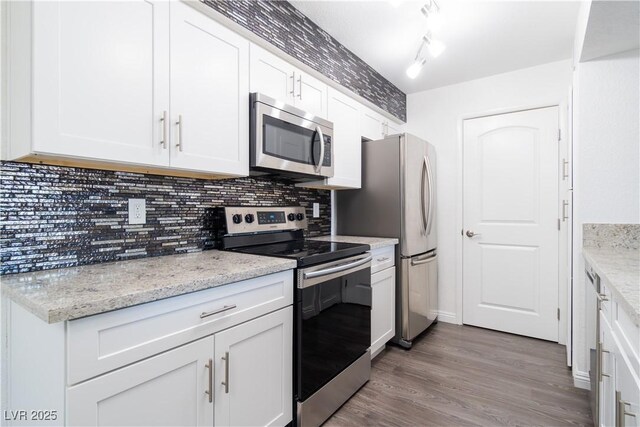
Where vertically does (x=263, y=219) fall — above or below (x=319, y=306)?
above

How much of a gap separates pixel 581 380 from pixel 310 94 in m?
2.55

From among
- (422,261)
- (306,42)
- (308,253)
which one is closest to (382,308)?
(422,261)

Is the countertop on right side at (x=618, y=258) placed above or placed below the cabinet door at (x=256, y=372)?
above

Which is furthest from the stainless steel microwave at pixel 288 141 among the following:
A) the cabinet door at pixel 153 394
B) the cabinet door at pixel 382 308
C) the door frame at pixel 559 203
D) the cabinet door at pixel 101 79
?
the door frame at pixel 559 203

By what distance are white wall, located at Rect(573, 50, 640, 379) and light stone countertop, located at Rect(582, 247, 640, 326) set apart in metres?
0.23

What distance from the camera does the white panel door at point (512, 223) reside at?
9.38 ft

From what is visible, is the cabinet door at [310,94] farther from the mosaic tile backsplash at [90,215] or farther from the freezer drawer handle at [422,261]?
the freezer drawer handle at [422,261]

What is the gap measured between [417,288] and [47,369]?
247 centimetres

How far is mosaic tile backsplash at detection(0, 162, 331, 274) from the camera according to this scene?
3.84ft

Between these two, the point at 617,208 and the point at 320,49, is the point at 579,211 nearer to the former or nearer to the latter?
the point at 617,208

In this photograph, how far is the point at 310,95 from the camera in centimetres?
214

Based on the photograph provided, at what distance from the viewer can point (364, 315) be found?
Result: 206 cm

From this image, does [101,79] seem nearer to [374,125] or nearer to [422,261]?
[374,125]

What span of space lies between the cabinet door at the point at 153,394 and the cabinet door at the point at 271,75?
1340 mm
